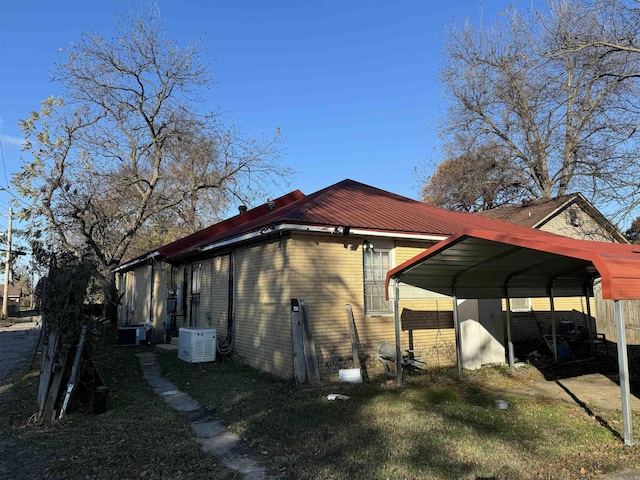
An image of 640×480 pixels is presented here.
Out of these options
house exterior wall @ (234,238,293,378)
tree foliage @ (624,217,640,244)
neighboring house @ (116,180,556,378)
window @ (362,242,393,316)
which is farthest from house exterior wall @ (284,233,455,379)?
tree foliage @ (624,217,640,244)

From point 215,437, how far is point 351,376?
348 cm

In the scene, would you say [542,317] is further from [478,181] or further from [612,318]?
[478,181]

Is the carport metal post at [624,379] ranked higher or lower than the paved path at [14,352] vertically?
higher

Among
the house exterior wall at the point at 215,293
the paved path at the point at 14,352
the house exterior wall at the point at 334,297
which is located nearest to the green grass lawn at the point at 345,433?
the house exterior wall at the point at 334,297

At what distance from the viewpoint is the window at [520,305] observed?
1393 cm

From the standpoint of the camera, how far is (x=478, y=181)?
27.5 meters

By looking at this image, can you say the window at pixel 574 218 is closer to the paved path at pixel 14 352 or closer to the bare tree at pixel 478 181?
the bare tree at pixel 478 181

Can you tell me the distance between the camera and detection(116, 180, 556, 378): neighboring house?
9070 millimetres

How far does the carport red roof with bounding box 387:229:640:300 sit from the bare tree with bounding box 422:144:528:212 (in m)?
16.8

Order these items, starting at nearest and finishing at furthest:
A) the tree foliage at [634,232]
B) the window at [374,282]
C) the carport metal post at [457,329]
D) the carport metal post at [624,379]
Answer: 1. the carport metal post at [624,379]
2. the carport metal post at [457,329]
3. the window at [374,282]
4. the tree foliage at [634,232]

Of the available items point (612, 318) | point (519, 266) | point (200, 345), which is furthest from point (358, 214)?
point (612, 318)

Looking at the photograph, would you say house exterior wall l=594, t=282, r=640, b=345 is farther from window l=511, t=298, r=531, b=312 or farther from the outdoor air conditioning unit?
the outdoor air conditioning unit

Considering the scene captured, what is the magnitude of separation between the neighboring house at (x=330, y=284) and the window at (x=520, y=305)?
284 centimetres

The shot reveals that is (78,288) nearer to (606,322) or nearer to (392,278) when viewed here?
(392,278)
